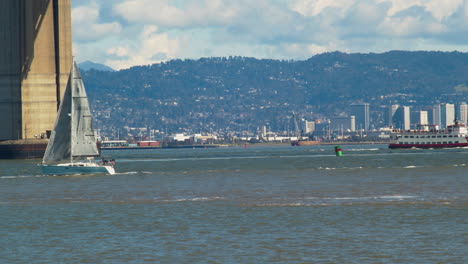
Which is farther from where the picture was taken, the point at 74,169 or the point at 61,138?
the point at 61,138

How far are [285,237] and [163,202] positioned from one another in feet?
67.0

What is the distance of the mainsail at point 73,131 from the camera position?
94.2 meters

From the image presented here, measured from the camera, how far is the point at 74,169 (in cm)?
9288

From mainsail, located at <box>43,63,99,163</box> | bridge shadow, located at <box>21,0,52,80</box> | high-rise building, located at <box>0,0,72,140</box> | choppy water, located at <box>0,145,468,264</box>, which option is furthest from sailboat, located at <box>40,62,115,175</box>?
high-rise building, located at <box>0,0,72,140</box>

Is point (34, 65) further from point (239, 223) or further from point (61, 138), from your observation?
point (239, 223)

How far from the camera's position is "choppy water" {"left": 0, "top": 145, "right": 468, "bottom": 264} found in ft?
121

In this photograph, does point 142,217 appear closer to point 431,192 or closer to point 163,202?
point 163,202

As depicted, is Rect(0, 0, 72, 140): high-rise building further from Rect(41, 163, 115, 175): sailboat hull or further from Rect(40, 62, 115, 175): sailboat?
Rect(41, 163, 115, 175): sailboat hull

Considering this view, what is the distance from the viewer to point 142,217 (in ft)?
168

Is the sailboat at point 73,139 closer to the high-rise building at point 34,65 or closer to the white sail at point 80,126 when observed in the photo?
the white sail at point 80,126

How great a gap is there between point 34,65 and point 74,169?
69233 millimetres

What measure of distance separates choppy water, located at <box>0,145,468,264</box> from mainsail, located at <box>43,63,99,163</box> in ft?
49.7

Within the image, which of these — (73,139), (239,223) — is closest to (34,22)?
(73,139)

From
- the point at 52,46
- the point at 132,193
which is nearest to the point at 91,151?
the point at 132,193
